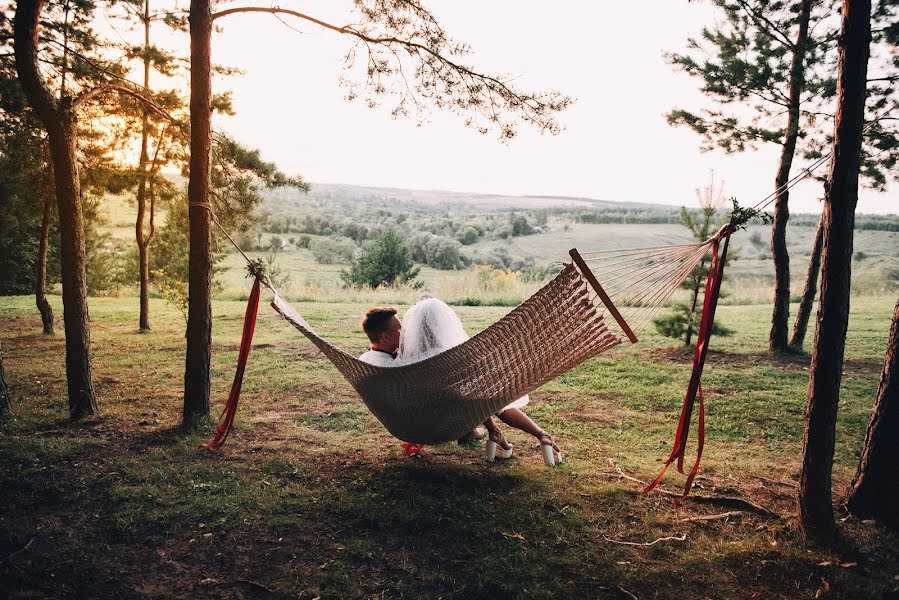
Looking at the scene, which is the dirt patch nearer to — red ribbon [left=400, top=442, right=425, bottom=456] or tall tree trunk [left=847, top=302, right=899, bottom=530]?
red ribbon [left=400, top=442, right=425, bottom=456]

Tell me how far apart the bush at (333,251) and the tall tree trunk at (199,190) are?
2101 cm

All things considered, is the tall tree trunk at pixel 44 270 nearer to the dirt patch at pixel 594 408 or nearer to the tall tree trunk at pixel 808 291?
the dirt patch at pixel 594 408

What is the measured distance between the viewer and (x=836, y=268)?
196 centimetres

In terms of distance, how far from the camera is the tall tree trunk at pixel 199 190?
10.2 ft

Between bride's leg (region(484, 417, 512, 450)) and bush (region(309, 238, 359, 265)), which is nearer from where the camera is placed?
bride's leg (region(484, 417, 512, 450))

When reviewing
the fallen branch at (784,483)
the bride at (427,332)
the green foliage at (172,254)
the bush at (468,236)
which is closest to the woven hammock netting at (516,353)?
the bride at (427,332)

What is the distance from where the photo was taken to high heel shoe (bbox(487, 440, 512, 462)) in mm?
2920

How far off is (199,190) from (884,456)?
3.26 meters

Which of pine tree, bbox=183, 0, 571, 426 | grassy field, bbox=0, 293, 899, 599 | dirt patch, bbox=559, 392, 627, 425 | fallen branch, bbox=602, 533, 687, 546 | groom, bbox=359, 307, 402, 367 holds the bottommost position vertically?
dirt patch, bbox=559, 392, 627, 425

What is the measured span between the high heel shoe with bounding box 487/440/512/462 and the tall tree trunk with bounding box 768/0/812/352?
4.05 m

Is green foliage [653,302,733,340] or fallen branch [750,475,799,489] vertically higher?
green foliage [653,302,733,340]

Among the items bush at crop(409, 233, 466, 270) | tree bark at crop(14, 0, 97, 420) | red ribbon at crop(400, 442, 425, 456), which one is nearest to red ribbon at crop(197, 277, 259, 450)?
red ribbon at crop(400, 442, 425, 456)

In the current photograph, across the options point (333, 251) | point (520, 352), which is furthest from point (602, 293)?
point (333, 251)

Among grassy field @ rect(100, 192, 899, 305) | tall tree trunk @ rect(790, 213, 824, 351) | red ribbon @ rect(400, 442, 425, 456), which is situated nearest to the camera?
red ribbon @ rect(400, 442, 425, 456)
